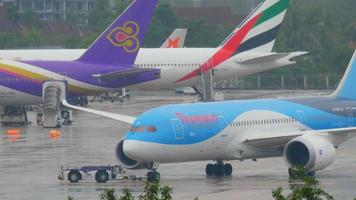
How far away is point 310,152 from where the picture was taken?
4141 centimetres

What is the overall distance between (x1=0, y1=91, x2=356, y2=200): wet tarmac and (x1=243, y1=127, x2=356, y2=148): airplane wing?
109 centimetres

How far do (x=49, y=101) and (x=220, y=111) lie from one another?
89.7 feet

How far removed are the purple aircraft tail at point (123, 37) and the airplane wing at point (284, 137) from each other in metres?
A: 30.2

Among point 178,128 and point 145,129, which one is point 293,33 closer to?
point 178,128

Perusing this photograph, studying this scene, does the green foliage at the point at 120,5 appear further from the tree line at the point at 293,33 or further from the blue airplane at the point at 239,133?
the blue airplane at the point at 239,133

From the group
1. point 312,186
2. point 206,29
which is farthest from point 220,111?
point 206,29

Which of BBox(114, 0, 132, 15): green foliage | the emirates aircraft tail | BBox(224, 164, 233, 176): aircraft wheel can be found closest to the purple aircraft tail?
the emirates aircraft tail

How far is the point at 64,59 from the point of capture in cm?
7762

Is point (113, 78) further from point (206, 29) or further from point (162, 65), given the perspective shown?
point (206, 29)

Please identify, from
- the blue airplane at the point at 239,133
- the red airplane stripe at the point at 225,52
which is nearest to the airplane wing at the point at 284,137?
the blue airplane at the point at 239,133

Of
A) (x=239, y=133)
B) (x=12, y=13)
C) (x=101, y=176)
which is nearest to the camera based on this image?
(x=101, y=176)

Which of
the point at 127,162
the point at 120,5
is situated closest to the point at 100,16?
the point at 120,5

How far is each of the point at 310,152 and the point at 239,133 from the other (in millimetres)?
2677

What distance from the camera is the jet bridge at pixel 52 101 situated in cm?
6850
